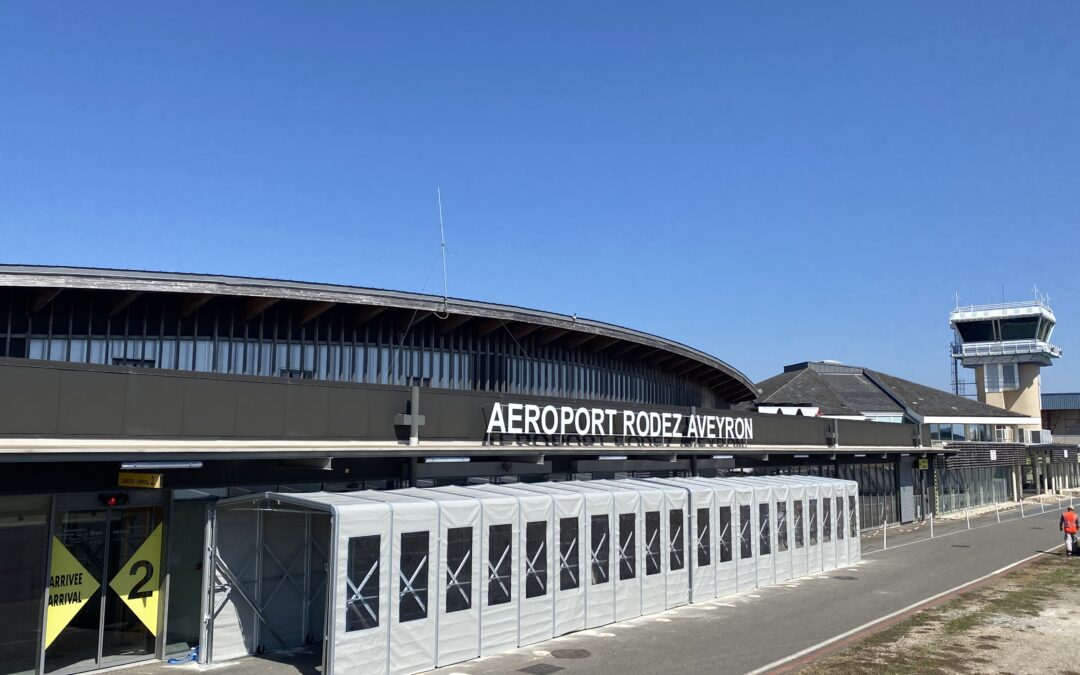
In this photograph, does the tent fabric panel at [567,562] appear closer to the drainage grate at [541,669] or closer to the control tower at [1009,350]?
the drainage grate at [541,669]

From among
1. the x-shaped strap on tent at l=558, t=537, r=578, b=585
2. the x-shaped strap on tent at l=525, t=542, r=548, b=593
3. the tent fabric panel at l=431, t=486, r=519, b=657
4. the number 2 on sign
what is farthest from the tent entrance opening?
the x-shaped strap on tent at l=558, t=537, r=578, b=585

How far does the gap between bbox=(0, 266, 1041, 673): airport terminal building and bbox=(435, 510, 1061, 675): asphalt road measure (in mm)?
5025

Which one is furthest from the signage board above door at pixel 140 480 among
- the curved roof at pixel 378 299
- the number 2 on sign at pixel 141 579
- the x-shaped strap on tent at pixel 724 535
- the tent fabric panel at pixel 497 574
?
the x-shaped strap on tent at pixel 724 535

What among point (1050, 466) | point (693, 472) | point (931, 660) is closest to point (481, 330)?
point (693, 472)

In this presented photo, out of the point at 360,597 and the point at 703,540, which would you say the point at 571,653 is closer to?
the point at 360,597

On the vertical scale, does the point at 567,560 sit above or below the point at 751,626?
above

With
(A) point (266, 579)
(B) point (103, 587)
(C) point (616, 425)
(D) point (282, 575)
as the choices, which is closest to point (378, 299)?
(C) point (616, 425)

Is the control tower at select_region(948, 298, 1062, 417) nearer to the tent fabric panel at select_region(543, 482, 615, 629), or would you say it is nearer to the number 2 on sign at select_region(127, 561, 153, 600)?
the tent fabric panel at select_region(543, 482, 615, 629)

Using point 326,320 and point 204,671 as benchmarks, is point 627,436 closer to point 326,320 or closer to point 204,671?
point 326,320

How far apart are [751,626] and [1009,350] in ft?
268

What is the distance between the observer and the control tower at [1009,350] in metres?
87.8

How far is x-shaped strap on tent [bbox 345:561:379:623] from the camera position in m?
15.0

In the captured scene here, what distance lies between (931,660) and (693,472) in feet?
48.3

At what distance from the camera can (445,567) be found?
16.4 metres
